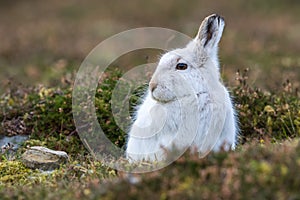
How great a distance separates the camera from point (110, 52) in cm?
1889

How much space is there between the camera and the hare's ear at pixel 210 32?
22.2ft

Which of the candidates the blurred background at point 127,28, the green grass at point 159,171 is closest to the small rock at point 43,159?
the green grass at point 159,171

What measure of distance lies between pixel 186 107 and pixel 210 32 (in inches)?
34.6

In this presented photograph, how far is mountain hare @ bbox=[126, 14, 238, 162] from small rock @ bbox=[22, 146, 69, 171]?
0.90 meters

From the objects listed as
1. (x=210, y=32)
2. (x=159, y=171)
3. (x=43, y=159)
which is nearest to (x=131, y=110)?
(x=43, y=159)

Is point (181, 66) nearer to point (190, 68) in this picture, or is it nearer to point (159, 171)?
point (190, 68)

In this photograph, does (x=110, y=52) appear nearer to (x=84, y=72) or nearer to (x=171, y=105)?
(x=84, y=72)

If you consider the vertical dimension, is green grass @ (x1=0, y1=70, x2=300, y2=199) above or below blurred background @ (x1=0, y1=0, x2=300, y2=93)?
→ below

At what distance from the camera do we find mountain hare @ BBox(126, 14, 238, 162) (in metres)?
6.62

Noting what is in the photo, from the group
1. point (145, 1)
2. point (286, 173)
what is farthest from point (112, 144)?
point (145, 1)

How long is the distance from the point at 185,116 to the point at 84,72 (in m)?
3.53

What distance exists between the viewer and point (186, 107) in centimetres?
666

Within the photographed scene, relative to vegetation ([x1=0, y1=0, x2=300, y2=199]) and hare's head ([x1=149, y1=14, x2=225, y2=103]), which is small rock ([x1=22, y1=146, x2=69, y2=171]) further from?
hare's head ([x1=149, y1=14, x2=225, y2=103])

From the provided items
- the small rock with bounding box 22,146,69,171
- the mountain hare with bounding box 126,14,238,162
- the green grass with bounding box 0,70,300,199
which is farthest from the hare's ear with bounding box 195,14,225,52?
the small rock with bounding box 22,146,69,171
